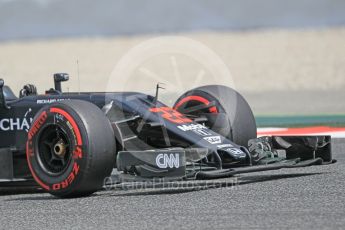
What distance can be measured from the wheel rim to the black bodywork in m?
0.64

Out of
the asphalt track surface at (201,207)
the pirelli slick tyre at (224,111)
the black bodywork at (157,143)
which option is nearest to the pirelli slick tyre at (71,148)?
the asphalt track surface at (201,207)

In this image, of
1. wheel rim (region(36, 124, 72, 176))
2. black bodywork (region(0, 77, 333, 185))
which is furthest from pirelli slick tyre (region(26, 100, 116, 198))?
black bodywork (region(0, 77, 333, 185))

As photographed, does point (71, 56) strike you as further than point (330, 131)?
Yes

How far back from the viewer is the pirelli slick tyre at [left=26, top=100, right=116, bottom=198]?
10.4 m

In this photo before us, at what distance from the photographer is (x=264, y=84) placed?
133ft

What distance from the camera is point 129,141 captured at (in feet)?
38.0

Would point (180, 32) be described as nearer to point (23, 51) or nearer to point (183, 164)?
point (23, 51)

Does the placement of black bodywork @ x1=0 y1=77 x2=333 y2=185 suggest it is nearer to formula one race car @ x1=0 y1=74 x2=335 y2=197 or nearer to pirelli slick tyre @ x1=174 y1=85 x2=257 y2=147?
formula one race car @ x1=0 y1=74 x2=335 y2=197

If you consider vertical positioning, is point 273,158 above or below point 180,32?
below

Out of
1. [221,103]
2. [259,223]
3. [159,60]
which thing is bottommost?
[259,223]

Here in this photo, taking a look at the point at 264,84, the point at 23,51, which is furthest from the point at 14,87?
the point at 23,51

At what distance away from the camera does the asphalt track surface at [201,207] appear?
8328 mm

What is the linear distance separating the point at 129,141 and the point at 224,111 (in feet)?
5.46

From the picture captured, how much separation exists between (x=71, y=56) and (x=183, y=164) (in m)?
44.9
